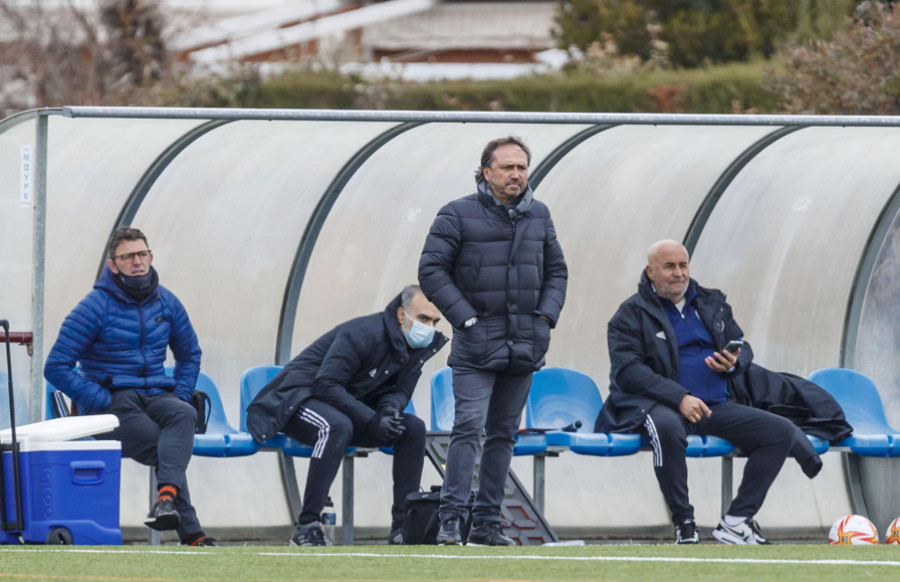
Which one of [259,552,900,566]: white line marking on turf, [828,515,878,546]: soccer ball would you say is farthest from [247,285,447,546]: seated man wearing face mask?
[828,515,878,546]: soccer ball

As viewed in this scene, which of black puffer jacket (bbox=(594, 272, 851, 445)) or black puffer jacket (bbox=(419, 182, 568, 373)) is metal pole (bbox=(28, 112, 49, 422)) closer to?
black puffer jacket (bbox=(419, 182, 568, 373))

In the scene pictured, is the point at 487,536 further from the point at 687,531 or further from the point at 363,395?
the point at 363,395

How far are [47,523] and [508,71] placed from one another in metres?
23.1

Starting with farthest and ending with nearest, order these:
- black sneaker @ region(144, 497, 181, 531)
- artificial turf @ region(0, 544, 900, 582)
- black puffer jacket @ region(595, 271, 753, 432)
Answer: black puffer jacket @ region(595, 271, 753, 432) < black sneaker @ region(144, 497, 181, 531) < artificial turf @ region(0, 544, 900, 582)

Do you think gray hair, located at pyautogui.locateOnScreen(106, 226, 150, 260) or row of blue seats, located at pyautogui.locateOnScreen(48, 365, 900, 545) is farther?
row of blue seats, located at pyautogui.locateOnScreen(48, 365, 900, 545)

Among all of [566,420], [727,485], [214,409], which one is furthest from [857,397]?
[214,409]

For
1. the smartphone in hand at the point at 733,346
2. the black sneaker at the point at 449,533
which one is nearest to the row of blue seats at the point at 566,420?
the smartphone in hand at the point at 733,346

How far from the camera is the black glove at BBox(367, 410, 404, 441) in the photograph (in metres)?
8.50

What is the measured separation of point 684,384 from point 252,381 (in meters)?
2.24

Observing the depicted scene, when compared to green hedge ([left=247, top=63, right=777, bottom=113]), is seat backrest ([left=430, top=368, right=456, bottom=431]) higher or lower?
lower

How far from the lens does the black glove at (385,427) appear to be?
27.9 feet

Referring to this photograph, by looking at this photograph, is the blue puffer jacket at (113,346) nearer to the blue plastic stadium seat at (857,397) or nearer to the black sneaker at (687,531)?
the black sneaker at (687,531)

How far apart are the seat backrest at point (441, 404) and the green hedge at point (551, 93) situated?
22.3ft

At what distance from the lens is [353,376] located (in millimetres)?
8688
